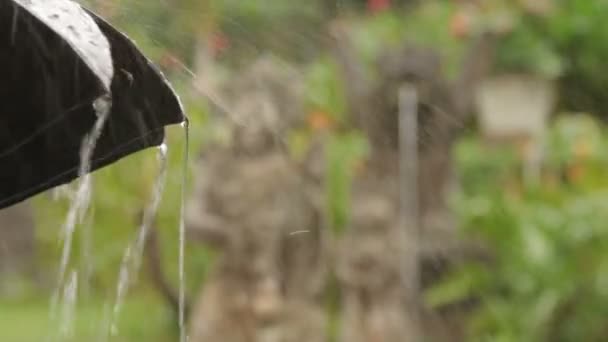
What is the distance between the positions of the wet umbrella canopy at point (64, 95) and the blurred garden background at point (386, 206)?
7.73 feet

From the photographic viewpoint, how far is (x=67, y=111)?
117 centimetres

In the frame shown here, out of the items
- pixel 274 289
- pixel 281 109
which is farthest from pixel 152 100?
pixel 274 289

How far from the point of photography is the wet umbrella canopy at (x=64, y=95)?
3.49ft

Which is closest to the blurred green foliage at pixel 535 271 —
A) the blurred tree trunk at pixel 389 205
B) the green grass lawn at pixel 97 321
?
the blurred tree trunk at pixel 389 205

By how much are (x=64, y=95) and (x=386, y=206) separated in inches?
170

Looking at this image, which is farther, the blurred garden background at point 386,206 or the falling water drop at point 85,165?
the blurred garden background at point 386,206

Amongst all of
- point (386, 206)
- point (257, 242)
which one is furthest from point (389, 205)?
point (257, 242)

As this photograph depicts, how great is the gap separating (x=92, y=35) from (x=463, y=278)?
468 cm

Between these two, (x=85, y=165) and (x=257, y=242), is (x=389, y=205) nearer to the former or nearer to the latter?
(x=257, y=242)

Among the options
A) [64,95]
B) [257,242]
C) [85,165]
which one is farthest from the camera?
[257,242]

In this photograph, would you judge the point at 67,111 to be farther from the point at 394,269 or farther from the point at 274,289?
the point at 394,269

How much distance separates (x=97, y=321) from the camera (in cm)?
605

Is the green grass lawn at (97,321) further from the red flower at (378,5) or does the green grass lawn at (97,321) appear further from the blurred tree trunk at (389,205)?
the red flower at (378,5)

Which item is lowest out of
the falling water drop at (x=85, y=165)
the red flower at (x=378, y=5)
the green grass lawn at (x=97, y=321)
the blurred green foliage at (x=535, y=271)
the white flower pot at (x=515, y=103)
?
the green grass lawn at (x=97, y=321)
